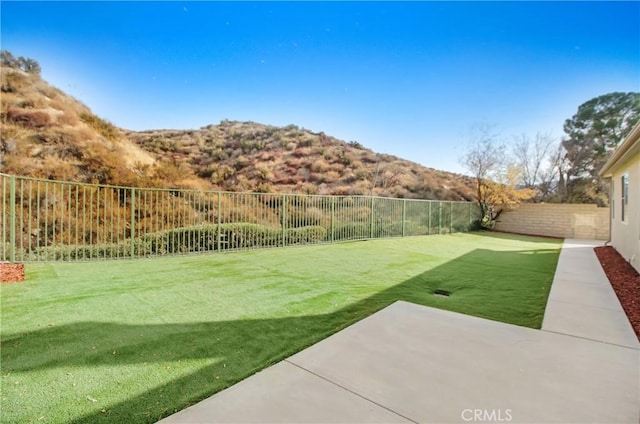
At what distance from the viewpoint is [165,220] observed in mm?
8133

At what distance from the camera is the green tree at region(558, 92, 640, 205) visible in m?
21.2

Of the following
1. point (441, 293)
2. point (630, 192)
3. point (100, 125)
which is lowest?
point (441, 293)

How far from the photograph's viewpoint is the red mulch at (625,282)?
367 cm

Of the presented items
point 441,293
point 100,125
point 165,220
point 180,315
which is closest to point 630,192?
point 441,293

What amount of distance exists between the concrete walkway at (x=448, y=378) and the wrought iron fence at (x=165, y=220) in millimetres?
5817

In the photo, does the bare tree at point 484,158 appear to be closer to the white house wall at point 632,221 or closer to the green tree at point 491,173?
the green tree at point 491,173

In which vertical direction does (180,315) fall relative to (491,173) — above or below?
below

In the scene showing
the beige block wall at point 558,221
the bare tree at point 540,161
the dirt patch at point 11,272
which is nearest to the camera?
the dirt patch at point 11,272

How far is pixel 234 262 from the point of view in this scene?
6.66 metres

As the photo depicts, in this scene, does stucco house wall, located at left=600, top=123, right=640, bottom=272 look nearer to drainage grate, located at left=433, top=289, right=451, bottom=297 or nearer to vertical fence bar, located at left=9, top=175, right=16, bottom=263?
drainage grate, located at left=433, top=289, right=451, bottom=297

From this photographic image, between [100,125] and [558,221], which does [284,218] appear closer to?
[100,125]

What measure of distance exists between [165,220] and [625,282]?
403 inches

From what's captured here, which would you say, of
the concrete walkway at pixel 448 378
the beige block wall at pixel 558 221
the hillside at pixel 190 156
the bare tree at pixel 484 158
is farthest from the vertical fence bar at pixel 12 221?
the beige block wall at pixel 558 221

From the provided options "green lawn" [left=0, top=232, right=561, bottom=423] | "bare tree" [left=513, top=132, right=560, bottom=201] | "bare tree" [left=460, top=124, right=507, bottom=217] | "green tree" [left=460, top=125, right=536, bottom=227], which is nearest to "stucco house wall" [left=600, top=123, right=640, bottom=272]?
"green lawn" [left=0, top=232, right=561, bottom=423]
